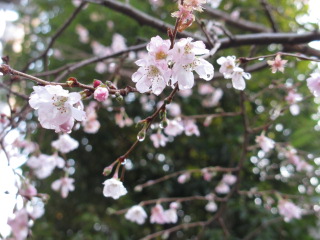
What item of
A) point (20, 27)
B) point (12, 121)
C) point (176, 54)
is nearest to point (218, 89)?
point (12, 121)

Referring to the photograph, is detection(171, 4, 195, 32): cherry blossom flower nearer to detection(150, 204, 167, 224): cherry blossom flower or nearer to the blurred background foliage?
detection(150, 204, 167, 224): cherry blossom flower

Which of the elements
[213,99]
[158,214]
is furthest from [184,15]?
[213,99]

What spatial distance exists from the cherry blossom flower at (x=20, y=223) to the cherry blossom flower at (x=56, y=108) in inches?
29.5

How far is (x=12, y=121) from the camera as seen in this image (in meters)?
1.01

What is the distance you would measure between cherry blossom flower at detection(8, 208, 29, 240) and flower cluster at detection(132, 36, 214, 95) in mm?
858

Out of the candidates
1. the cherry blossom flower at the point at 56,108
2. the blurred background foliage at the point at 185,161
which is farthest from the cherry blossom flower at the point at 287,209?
the cherry blossom flower at the point at 56,108

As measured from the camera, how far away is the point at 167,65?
65cm

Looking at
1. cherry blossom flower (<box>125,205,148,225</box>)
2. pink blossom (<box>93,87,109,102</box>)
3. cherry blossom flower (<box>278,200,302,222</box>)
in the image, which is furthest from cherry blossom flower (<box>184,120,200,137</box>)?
pink blossom (<box>93,87,109,102</box>)

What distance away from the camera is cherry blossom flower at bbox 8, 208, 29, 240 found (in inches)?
52.1

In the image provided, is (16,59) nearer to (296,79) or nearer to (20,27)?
(20,27)

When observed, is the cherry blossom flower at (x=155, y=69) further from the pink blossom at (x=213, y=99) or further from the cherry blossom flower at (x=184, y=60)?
the pink blossom at (x=213, y=99)

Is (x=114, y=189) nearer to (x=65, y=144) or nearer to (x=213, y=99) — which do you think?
(x=65, y=144)

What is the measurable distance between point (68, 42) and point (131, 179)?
1199 millimetres

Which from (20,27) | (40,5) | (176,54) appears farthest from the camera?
(20,27)
